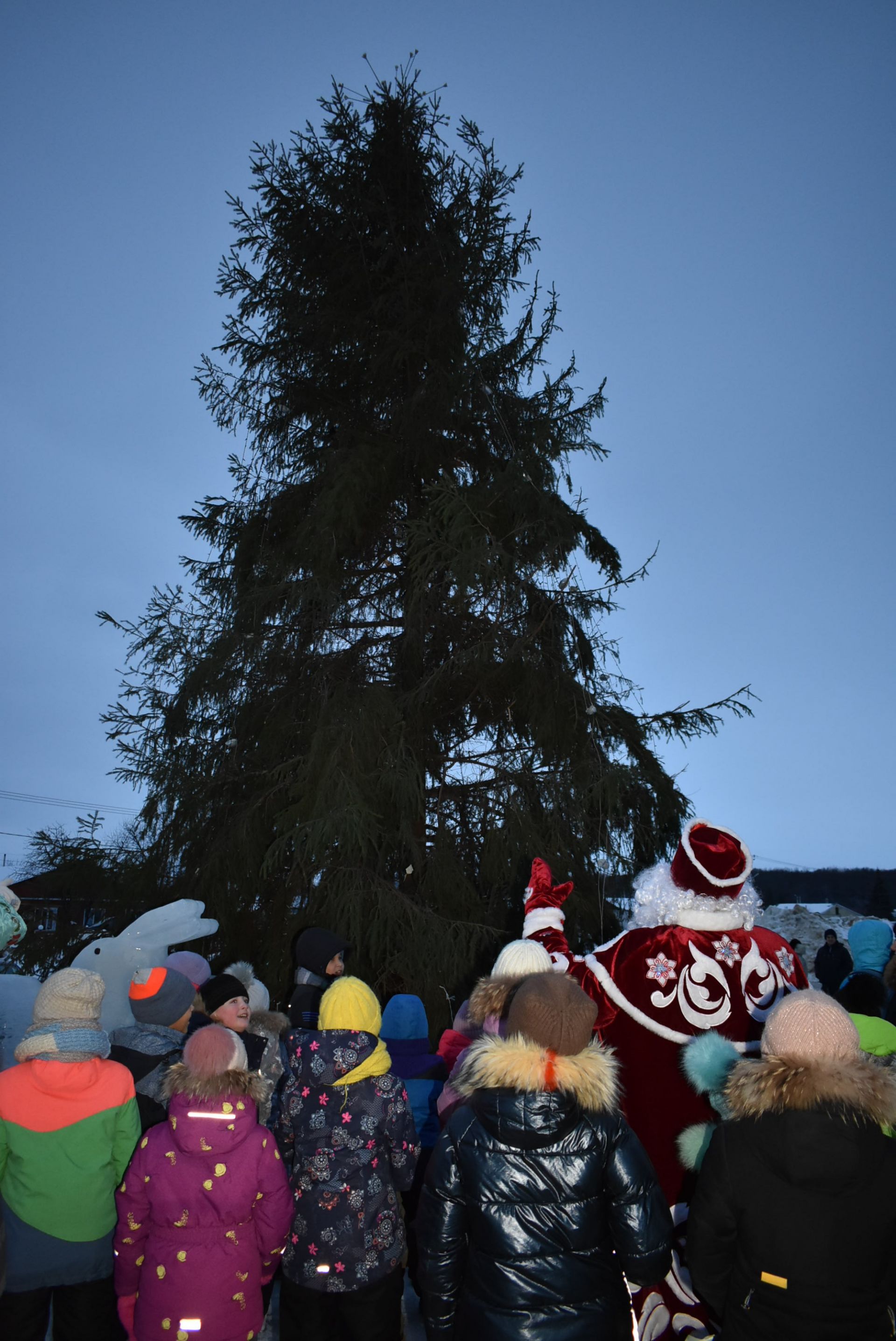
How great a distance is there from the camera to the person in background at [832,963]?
11.0 metres

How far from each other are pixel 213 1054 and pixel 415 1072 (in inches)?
79.5

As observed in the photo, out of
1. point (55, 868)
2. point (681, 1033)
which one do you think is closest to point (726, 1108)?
point (681, 1033)

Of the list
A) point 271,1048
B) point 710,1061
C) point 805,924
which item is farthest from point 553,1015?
point 805,924

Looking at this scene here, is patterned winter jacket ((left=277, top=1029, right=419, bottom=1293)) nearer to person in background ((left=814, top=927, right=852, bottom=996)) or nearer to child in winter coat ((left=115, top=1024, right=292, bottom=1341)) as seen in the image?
child in winter coat ((left=115, top=1024, right=292, bottom=1341))

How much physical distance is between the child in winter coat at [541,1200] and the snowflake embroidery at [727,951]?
128 centimetres

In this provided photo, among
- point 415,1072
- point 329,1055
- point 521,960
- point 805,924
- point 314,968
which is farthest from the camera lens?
point 805,924

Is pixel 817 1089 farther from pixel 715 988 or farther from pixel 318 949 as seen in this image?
pixel 318 949

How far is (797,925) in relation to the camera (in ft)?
72.0

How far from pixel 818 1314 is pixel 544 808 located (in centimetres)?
583

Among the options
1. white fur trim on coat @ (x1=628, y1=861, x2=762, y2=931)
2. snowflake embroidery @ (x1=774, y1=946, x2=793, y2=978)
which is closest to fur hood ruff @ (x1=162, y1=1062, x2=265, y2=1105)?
white fur trim on coat @ (x1=628, y1=861, x2=762, y2=931)

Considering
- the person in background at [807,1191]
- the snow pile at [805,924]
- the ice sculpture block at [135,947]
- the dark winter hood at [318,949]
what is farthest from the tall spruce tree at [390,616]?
the snow pile at [805,924]

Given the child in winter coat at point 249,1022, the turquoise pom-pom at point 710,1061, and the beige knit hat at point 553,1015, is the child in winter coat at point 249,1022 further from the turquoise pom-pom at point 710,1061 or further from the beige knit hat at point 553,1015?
the turquoise pom-pom at point 710,1061

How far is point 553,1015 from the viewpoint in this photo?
2516 mm

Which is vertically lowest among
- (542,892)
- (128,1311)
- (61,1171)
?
(128,1311)
